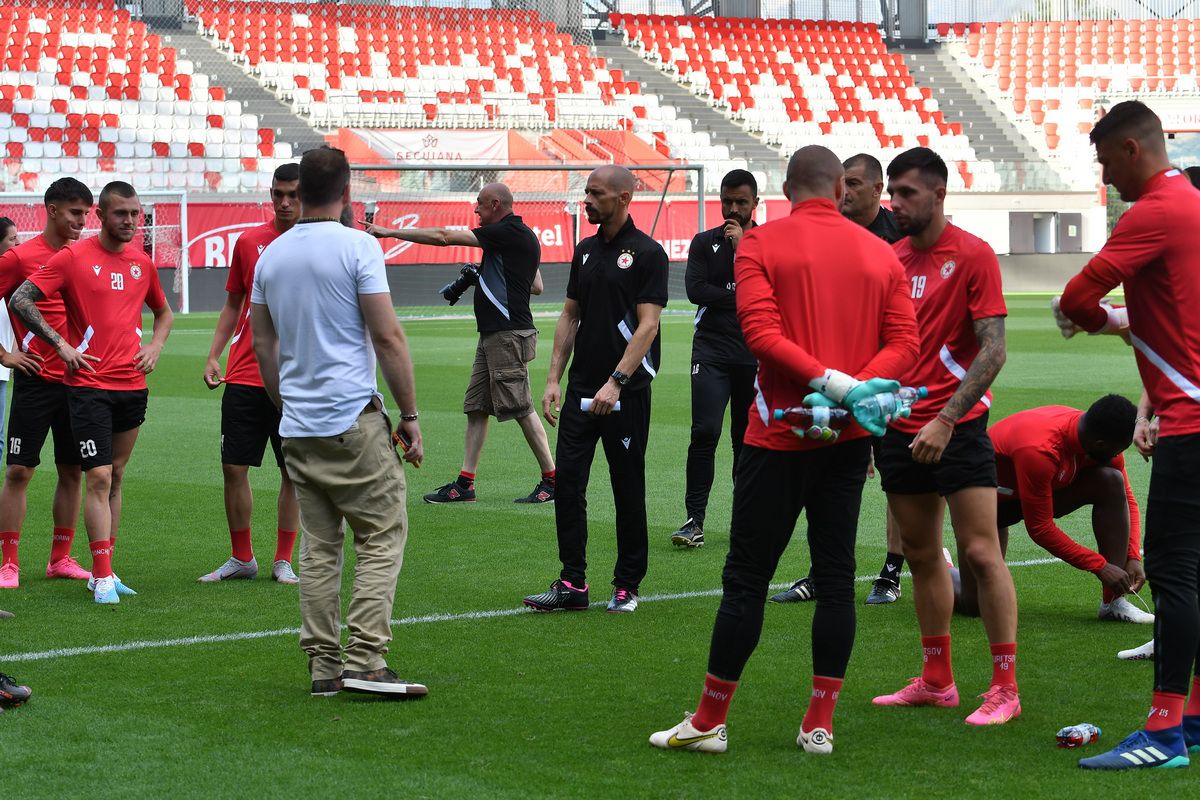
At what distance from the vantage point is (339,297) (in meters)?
5.48

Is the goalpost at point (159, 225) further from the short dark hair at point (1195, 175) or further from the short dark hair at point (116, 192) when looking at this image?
the short dark hair at point (1195, 175)

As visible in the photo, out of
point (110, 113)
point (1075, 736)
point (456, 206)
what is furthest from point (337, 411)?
point (110, 113)

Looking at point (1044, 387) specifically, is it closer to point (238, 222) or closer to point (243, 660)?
point (243, 660)

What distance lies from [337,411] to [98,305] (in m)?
2.59

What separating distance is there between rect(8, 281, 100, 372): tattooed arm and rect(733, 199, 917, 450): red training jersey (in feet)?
13.0

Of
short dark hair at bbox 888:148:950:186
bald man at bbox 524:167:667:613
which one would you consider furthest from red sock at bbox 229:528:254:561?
short dark hair at bbox 888:148:950:186

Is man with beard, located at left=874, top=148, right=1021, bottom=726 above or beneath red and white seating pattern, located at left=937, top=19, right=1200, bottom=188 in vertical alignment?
beneath

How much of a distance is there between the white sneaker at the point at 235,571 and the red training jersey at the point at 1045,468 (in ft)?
12.4

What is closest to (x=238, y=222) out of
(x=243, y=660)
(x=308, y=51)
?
(x=308, y=51)

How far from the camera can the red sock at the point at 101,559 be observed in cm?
738

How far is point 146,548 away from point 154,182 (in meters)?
25.3

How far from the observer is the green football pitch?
14.9ft

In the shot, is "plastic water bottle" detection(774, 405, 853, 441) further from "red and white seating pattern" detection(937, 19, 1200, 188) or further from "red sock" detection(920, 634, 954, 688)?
"red and white seating pattern" detection(937, 19, 1200, 188)

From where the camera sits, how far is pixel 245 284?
25.8 ft
